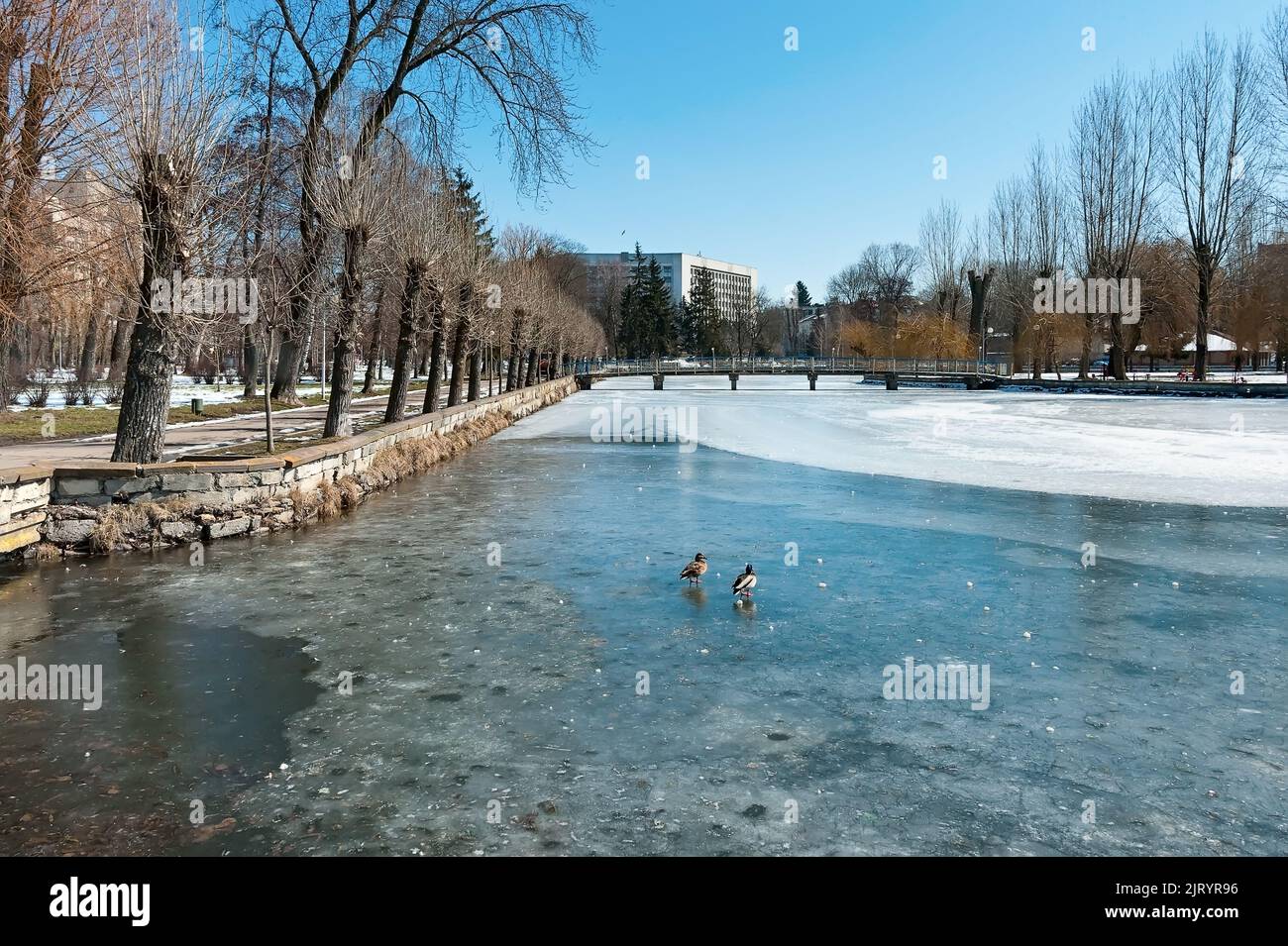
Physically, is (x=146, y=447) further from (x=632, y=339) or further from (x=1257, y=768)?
(x=632, y=339)

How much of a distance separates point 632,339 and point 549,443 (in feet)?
269

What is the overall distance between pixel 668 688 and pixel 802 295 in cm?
18437

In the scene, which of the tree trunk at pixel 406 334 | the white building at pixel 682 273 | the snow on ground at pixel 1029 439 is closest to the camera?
the snow on ground at pixel 1029 439

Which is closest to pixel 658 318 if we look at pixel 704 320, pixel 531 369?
pixel 704 320

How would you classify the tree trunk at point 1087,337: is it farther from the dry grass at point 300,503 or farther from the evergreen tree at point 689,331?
the evergreen tree at point 689,331

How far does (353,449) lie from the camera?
48.0ft

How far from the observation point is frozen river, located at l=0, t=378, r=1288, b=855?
3.83 metres

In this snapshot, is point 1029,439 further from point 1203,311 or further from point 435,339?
point 1203,311

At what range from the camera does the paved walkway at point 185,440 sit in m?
14.3

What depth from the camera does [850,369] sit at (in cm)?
8412

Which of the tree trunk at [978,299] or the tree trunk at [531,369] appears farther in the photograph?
the tree trunk at [978,299]

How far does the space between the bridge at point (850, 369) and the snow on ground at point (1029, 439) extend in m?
13.9

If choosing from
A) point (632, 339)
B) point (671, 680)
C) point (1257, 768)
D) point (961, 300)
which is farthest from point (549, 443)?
point (632, 339)

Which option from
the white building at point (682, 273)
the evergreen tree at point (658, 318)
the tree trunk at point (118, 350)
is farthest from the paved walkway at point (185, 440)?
the white building at point (682, 273)
